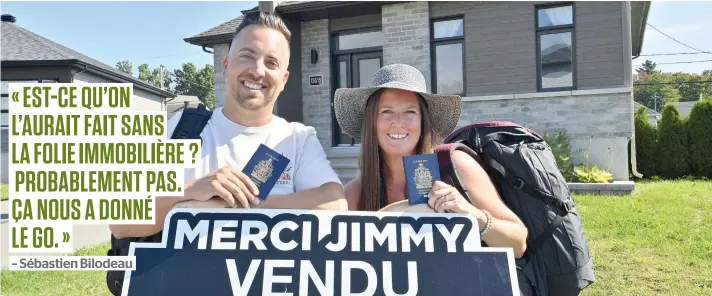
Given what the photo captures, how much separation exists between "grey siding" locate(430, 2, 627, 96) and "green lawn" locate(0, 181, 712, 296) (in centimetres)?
326

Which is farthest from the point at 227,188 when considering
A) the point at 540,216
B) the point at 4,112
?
the point at 4,112

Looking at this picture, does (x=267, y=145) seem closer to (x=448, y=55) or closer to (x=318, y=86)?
(x=448, y=55)

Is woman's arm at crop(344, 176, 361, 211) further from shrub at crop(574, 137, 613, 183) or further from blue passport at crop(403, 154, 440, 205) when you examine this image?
shrub at crop(574, 137, 613, 183)

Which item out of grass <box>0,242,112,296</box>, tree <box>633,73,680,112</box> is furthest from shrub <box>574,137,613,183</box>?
tree <box>633,73,680,112</box>

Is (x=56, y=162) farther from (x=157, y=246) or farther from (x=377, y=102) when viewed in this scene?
(x=377, y=102)

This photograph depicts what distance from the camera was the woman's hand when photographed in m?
1.68

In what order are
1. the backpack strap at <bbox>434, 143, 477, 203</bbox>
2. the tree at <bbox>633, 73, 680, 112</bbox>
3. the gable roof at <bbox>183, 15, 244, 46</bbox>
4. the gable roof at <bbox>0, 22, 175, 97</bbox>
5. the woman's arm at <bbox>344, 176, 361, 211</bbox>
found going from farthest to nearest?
the tree at <bbox>633, 73, 680, 112</bbox> < the gable roof at <bbox>0, 22, 175, 97</bbox> < the gable roof at <bbox>183, 15, 244, 46</bbox> < the woman's arm at <bbox>344, 176, 361, 211</bbox> < the backpack strap at <bbox>434, 143, 477, 203</bbox>

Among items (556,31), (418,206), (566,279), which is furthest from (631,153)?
(418,206)

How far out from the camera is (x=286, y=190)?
1.89 metres

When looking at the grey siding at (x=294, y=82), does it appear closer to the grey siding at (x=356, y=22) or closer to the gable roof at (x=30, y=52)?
the grey siding at (x=356, y=22)

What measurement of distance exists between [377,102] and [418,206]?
57 cm

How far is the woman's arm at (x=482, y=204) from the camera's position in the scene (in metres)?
1.70

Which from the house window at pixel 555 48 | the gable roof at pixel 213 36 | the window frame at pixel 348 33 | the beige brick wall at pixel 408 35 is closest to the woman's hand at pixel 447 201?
the house window at pixel 555 48

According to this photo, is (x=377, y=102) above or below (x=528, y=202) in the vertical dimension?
above
